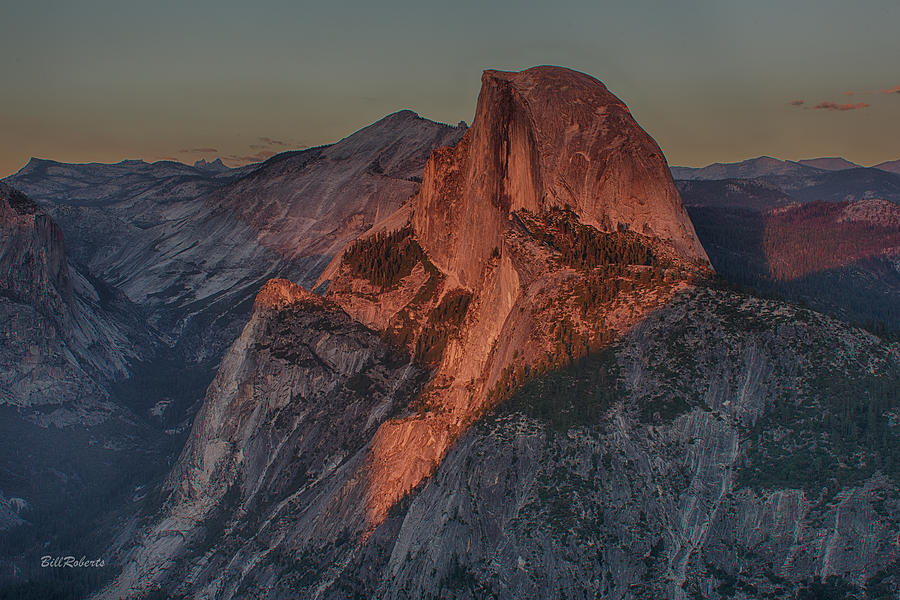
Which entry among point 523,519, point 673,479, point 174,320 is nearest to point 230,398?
point 523,519

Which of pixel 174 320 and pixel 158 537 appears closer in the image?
pixel 158 537

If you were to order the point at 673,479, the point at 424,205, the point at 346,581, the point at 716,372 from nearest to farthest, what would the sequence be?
the point at 673,479 → the point at 716,372 → the point at 346,581 → the point at 424,205

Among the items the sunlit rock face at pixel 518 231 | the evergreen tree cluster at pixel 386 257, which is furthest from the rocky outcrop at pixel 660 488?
the evergreen tree cluster at pixel 386 257

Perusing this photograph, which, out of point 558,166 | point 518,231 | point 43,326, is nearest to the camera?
point 518,231

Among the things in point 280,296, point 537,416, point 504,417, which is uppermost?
point 280,296

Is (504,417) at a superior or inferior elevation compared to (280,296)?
inferior

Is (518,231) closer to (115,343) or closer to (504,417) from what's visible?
(504,417)

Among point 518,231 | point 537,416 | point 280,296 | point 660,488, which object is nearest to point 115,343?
point 280,296

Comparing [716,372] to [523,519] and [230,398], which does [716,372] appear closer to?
[523,519]

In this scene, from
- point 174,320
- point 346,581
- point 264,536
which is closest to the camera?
point 346,581
